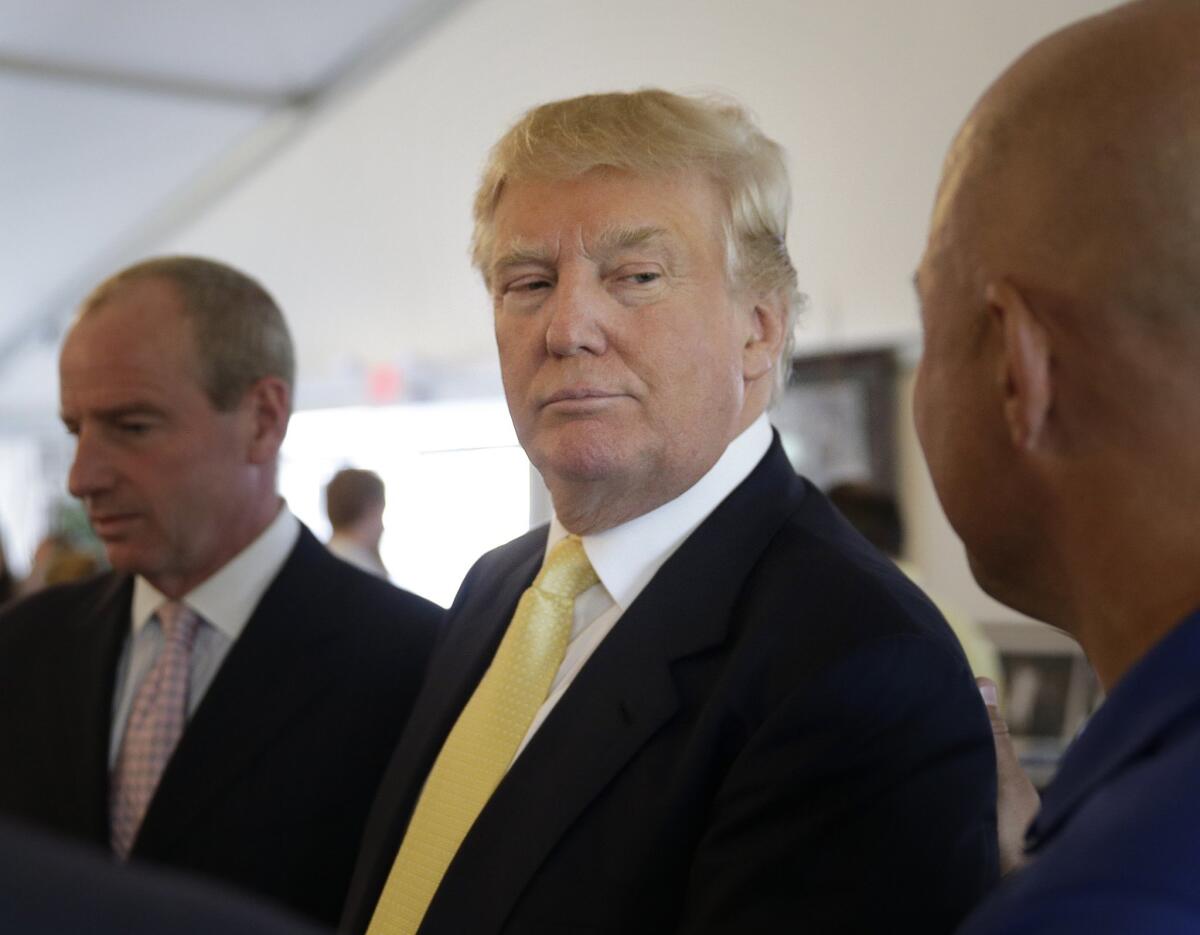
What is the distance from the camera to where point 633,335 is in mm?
1677

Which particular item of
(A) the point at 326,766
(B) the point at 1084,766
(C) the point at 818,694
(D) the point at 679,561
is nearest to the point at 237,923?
(B) the point at 1084,766

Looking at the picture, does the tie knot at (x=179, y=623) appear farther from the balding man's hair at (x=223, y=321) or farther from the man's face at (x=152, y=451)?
the balding man's hair at (x=223, y=321)

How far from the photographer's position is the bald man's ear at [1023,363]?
38.2 inches

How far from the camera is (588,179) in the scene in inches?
66.9

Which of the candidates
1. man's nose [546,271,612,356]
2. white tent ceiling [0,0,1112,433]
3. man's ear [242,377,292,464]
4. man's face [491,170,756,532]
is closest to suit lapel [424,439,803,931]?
man's face [491,170,756,532]

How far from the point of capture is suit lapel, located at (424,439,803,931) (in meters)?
1.47

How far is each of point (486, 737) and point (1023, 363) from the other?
86 centimetres

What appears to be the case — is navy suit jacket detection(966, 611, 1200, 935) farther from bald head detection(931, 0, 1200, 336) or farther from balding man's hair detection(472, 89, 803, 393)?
balding man's hair detection(472, 89, 803, 393)

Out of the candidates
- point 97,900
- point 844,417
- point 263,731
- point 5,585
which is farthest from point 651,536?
point 844,417

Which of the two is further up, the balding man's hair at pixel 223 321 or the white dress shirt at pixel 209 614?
the balding man's hair at pixel 223 321

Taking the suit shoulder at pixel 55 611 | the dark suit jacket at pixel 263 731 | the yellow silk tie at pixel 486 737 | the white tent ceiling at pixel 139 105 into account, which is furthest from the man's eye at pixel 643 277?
the white tent ceiling at pixel 139 105

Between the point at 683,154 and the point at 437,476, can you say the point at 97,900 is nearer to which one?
the point at 683,154

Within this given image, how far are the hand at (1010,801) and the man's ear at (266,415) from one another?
1.39 metres

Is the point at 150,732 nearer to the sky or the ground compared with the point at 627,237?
nearer to the ground
